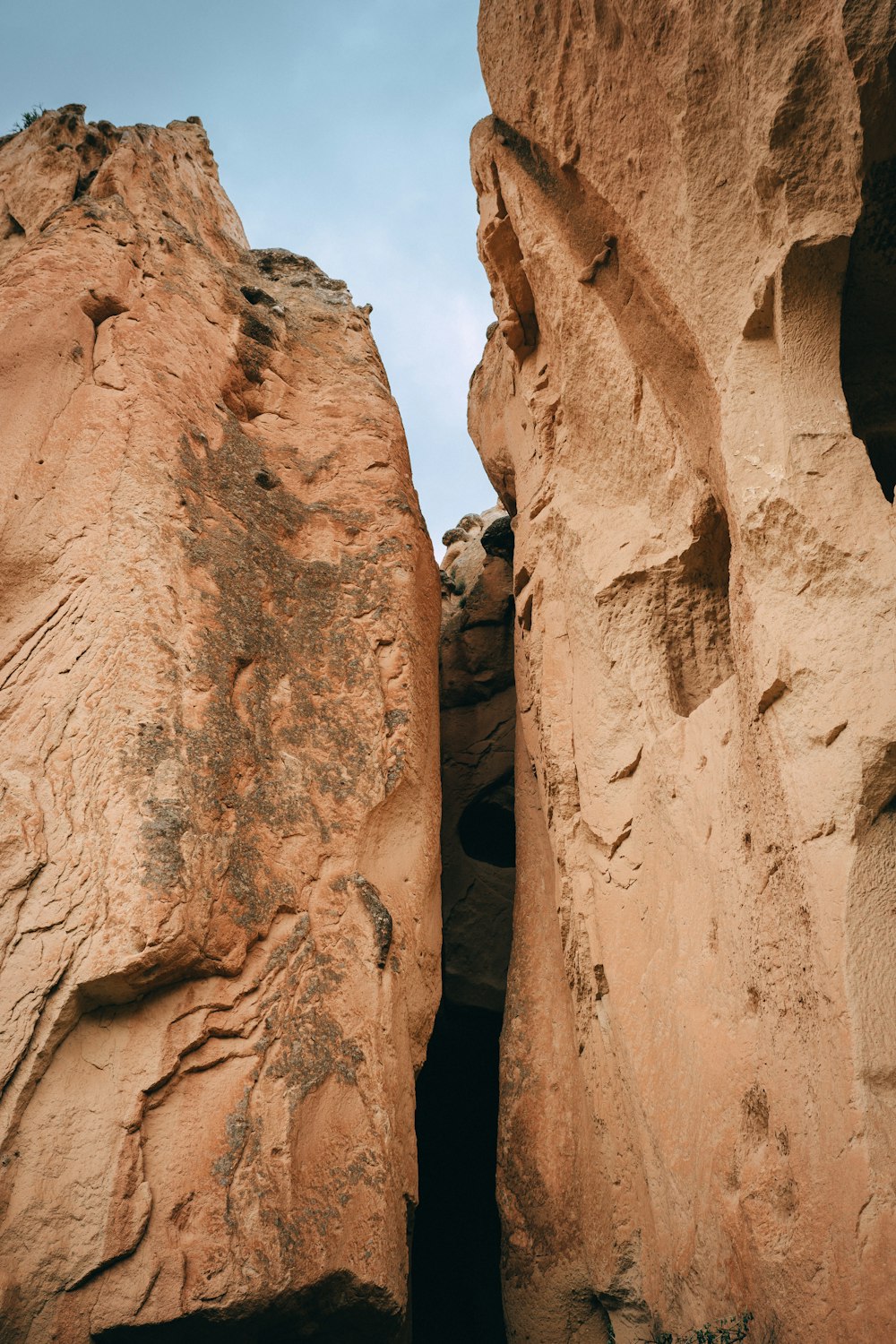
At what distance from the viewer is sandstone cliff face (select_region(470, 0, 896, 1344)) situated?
336 centimetres

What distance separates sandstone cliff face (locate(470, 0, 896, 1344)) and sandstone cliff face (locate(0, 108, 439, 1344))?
2.75 ft

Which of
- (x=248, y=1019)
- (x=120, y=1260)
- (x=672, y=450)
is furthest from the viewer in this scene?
(x=672, y=450)

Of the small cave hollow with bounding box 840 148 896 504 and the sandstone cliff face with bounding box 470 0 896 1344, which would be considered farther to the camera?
the small cave hollow with bounding box 840 148 896 504

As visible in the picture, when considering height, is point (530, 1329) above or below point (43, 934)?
below

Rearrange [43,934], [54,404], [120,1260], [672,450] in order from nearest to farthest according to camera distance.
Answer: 1. [120,1260]
2. [43,934]
3. [672,450]
4. [54,404]

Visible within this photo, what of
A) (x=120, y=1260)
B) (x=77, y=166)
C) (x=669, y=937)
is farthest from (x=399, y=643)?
(x=77, y=166)

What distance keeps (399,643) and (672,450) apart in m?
1.82

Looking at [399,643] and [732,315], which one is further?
[399,643]

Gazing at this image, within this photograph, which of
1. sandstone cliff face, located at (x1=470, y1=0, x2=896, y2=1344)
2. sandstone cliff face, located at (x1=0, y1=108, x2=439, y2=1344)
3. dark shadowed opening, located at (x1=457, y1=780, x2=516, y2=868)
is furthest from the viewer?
dark shadowed opening, located at (x1=457, y1=780, x2=516, y2=868)

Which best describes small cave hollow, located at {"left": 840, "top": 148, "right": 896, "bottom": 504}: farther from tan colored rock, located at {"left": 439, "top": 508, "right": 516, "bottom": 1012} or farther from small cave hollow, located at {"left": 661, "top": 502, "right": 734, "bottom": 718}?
tan colored rock, located at {"left": 439, "top": 508, "right": 516, "bottom": 1012}

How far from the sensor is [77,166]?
7.60 metres

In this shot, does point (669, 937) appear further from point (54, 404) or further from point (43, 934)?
point (54, 404)

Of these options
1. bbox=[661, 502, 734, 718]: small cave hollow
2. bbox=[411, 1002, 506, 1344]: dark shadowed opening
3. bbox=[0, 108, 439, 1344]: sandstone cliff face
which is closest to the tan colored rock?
bbox=[411, 1002, 506, 1344]: dark shadowed opening

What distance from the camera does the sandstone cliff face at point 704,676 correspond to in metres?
3.36
